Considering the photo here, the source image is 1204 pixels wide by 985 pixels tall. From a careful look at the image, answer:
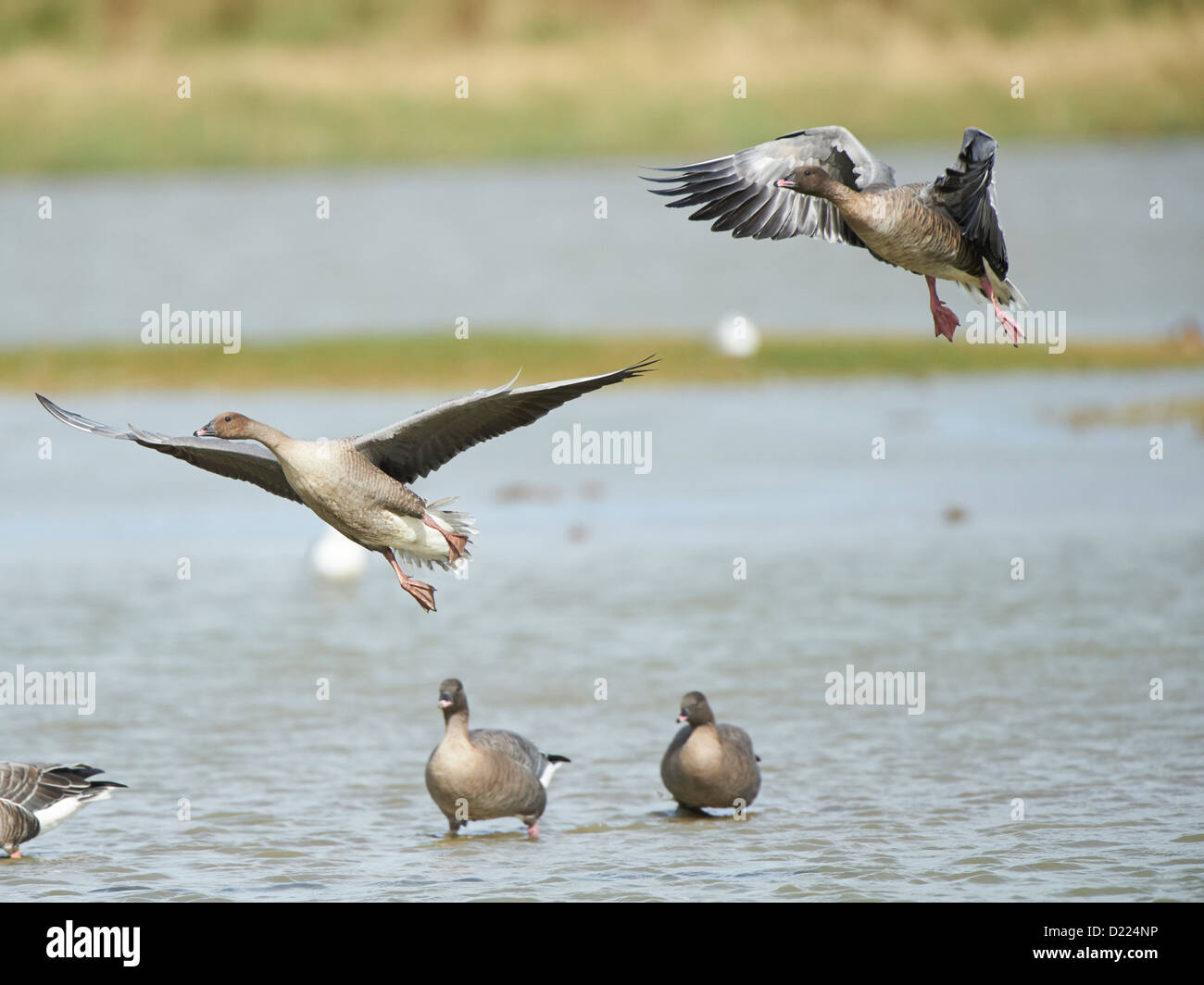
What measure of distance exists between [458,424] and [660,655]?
597 centimetres

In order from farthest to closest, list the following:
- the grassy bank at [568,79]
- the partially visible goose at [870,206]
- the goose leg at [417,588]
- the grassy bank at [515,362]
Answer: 1. the grassy bank at [568,79]
2. the grassy bank at [515,362]
3. the goose leg at [417,588]
4. the partially visible goose at [870,206]

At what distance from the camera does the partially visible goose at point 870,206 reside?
314 inches

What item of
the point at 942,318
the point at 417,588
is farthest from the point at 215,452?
the point at 942,318

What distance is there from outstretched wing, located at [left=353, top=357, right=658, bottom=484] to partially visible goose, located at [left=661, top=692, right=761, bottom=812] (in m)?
2.41

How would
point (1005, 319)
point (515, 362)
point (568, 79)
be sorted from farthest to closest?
point (568, 79), point (515, 362), point (1005, 319)

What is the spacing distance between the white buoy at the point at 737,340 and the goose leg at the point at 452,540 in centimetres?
1807

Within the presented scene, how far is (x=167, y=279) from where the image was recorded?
4041cm

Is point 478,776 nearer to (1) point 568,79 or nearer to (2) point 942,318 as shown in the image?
(2) point 942,318

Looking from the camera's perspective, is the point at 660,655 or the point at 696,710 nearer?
the point at 696,710

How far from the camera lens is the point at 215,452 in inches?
362

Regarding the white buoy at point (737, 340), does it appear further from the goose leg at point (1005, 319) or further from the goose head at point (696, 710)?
the goose leg at point (1005, 319)

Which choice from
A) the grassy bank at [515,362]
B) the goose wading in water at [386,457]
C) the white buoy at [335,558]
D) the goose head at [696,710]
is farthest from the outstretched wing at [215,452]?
the grassy bank at [515,362]

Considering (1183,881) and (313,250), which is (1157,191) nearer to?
(313,250)

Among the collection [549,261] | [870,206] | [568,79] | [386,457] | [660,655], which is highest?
[568,79]
